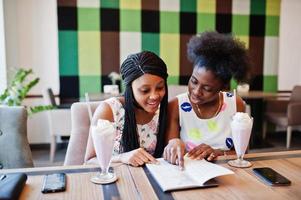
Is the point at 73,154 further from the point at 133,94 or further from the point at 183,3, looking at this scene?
the point at 183,3

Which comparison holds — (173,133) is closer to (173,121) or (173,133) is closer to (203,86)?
(173,121)

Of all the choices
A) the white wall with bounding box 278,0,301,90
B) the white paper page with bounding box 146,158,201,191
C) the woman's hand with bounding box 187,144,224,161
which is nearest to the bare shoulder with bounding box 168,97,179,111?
the woman's hand with bounding box 187,144,224,161

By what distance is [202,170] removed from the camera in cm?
111

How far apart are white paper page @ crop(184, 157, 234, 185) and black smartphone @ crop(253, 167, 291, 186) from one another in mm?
114

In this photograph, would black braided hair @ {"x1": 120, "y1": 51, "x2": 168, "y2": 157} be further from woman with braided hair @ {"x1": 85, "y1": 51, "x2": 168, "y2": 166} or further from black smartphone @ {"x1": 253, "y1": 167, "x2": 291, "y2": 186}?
black smartphone @ {"x1": 253, "y1": 167, "x2": 291, "y2": 186}

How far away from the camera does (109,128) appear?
104cm

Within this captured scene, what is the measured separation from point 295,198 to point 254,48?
444 centimetres

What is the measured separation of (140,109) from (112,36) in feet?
10.5

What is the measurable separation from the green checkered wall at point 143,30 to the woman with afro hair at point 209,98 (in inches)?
117

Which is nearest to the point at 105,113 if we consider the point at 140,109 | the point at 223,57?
the point at 140,109

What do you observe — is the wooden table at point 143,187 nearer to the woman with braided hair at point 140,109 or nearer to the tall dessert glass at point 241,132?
the tall dessert glass at point 241,132

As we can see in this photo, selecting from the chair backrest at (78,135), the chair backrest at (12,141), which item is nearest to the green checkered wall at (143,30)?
the chair backrest at (78,135)

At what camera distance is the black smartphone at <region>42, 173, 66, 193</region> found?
3.18ft

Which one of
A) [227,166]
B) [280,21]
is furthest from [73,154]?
[280,21]
